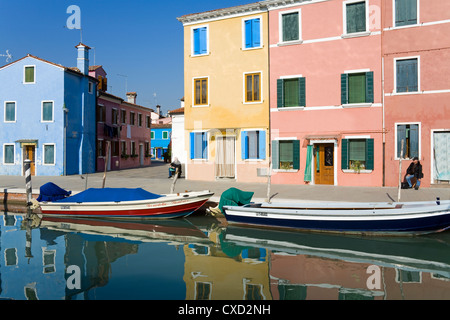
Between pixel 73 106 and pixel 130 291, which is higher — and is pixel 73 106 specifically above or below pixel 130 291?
above

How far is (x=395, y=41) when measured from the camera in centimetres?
1816

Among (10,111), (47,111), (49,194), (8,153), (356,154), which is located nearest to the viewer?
(49,194)

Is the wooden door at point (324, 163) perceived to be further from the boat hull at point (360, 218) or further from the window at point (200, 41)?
the window at point (200, 41)

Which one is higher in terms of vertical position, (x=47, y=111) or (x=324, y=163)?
(x=47, y=111)

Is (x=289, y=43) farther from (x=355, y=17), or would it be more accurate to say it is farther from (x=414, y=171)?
(x=414, y=171)

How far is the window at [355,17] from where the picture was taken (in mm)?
18766

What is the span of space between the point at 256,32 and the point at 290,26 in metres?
1.93

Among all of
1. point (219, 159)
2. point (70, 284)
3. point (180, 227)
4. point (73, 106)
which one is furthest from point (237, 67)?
point (70, 284)

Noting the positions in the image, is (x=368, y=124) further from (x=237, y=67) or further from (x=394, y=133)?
(x=237, y=67)

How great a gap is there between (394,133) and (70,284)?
15835 mm

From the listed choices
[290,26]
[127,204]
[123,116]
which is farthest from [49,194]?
[123,116]

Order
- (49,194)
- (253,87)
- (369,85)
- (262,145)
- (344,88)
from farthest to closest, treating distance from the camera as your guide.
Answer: (253,87) < (262,145) < (344,88) < (369,85) < (49,194)

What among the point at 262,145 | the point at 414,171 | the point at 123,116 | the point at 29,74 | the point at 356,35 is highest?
the point at 29,74

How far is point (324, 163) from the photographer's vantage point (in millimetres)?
19500
